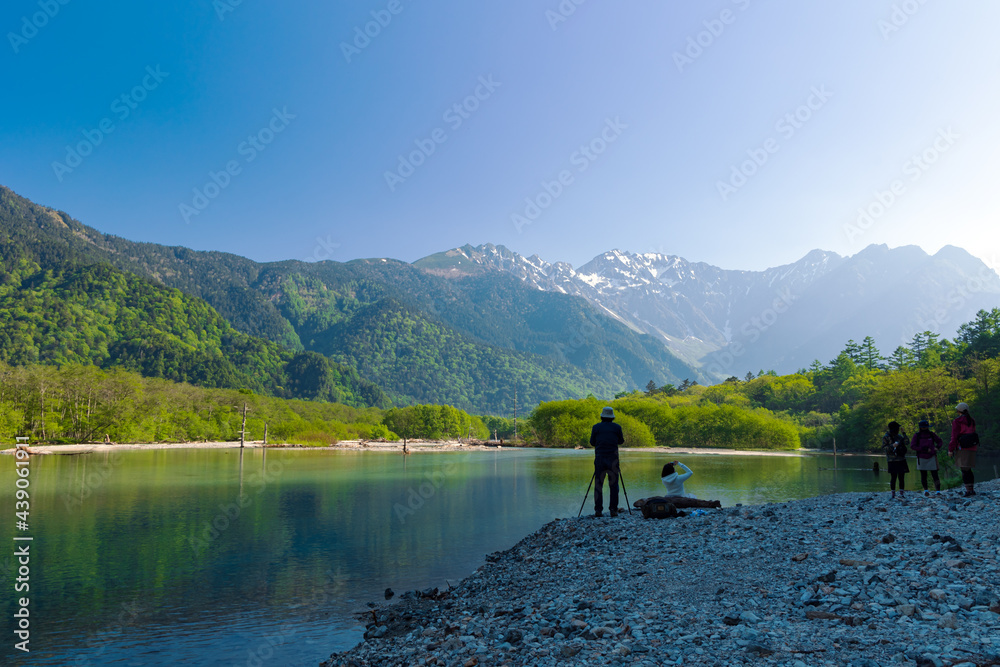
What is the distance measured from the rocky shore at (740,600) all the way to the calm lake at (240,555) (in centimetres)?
234

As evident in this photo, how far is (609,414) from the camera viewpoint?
53.3ft

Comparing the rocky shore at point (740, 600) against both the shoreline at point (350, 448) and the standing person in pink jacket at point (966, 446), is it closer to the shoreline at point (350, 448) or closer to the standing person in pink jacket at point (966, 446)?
the standing person in pink jacket at point (966, 446)

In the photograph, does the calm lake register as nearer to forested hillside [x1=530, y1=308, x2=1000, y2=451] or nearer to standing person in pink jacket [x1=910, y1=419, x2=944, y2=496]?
standing person in pink jacket [x1=910, y1=419, x2=944, y2=496]

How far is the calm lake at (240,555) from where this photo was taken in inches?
460

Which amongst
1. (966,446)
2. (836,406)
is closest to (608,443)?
(966,446)

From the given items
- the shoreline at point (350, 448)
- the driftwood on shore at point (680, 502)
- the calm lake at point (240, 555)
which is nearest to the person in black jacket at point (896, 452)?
the driftwood on shore at point (680, 502)

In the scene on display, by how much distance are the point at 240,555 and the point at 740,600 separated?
1692cm

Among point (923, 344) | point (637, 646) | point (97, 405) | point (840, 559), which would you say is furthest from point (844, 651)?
point (923, 344)

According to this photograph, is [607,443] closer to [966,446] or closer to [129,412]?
[966,446]

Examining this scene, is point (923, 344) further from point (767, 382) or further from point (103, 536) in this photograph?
point (103, 536)

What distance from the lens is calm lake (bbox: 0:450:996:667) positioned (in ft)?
38.3

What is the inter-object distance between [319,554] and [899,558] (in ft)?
55.9

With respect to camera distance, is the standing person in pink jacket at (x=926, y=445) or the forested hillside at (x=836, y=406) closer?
the standing person in pink jacket at (x=926, y=445)

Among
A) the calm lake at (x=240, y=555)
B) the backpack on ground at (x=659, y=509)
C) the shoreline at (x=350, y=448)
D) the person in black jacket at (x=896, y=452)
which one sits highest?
the person in black jacket at (x=896, y=452)
